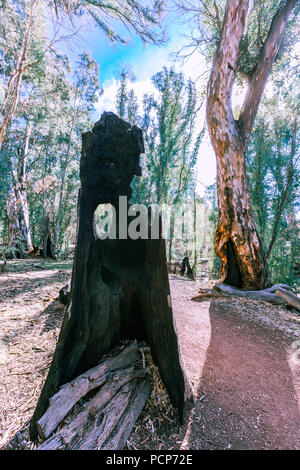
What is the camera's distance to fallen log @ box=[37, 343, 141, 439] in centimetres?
117

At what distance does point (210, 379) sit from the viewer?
1848 millimetres

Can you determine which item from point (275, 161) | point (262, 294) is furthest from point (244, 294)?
point (275, 161)

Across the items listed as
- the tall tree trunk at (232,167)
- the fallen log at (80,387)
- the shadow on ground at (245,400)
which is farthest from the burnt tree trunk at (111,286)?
the tall tree trunk at (232,167)

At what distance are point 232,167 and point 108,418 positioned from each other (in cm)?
552

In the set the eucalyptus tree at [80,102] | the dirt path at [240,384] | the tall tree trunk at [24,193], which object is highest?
the eucalyptus tree at [80,102]

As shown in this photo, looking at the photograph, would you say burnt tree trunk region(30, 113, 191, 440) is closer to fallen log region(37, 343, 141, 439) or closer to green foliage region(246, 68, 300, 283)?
fallen log region(37, 343, 141, 439)

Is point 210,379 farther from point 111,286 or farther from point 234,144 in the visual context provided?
point 234,144

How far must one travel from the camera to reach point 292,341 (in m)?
2.82

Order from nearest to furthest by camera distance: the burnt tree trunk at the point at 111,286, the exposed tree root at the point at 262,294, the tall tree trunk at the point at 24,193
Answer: the burnt tree trunk at the point at 111,286 → the exposed tree root at the point at 262,294 → the tall tree trunk at the point at 24,193

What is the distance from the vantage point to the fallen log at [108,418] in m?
1.11

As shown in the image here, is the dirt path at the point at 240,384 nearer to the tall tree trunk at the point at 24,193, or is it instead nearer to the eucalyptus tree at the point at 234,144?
the eucalyptus tree at the point at 234,144

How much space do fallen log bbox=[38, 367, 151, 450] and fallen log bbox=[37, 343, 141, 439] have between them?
0.18ft

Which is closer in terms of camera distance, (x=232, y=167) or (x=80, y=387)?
(x=80, y=387)

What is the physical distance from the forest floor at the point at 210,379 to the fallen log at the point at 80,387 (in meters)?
0.20
